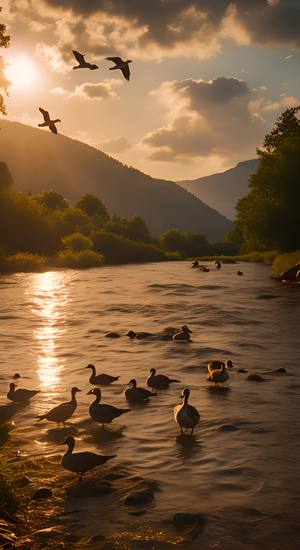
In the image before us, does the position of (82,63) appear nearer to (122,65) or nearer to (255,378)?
(122,65)

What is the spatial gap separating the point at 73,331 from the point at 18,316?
6824 millimetres

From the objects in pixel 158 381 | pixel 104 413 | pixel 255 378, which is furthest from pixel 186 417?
pixel 255 378

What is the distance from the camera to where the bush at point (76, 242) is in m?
85.3

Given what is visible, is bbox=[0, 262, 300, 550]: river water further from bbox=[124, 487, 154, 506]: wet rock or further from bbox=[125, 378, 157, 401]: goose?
bbox=[125, 378, 157, 401]: goose

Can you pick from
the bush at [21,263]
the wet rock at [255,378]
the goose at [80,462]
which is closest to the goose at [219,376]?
the wet rock at [255,378]

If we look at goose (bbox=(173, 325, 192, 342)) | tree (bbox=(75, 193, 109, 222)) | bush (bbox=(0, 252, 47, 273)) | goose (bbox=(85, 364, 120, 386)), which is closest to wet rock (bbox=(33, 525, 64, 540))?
goose (bbox=(85, 364, 120, 386))

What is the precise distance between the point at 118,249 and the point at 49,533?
262 feet

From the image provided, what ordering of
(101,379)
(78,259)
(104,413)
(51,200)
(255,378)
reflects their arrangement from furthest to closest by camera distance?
(51,200) → (78,259) → (255,378) → (101,379) → (104,413)

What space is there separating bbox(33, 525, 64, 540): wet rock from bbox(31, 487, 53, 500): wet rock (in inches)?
50.3

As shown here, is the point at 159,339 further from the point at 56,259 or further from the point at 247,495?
the point at 56,259

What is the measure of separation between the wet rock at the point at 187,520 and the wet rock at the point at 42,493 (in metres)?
2.66

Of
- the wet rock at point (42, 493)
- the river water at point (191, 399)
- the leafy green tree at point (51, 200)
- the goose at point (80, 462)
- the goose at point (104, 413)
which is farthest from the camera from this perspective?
the leafy green tree at point (51, 200)

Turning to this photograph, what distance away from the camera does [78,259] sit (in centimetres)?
7869

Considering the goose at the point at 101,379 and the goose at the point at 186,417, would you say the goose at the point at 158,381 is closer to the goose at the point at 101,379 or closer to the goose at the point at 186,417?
the goose at the point at 101,379
